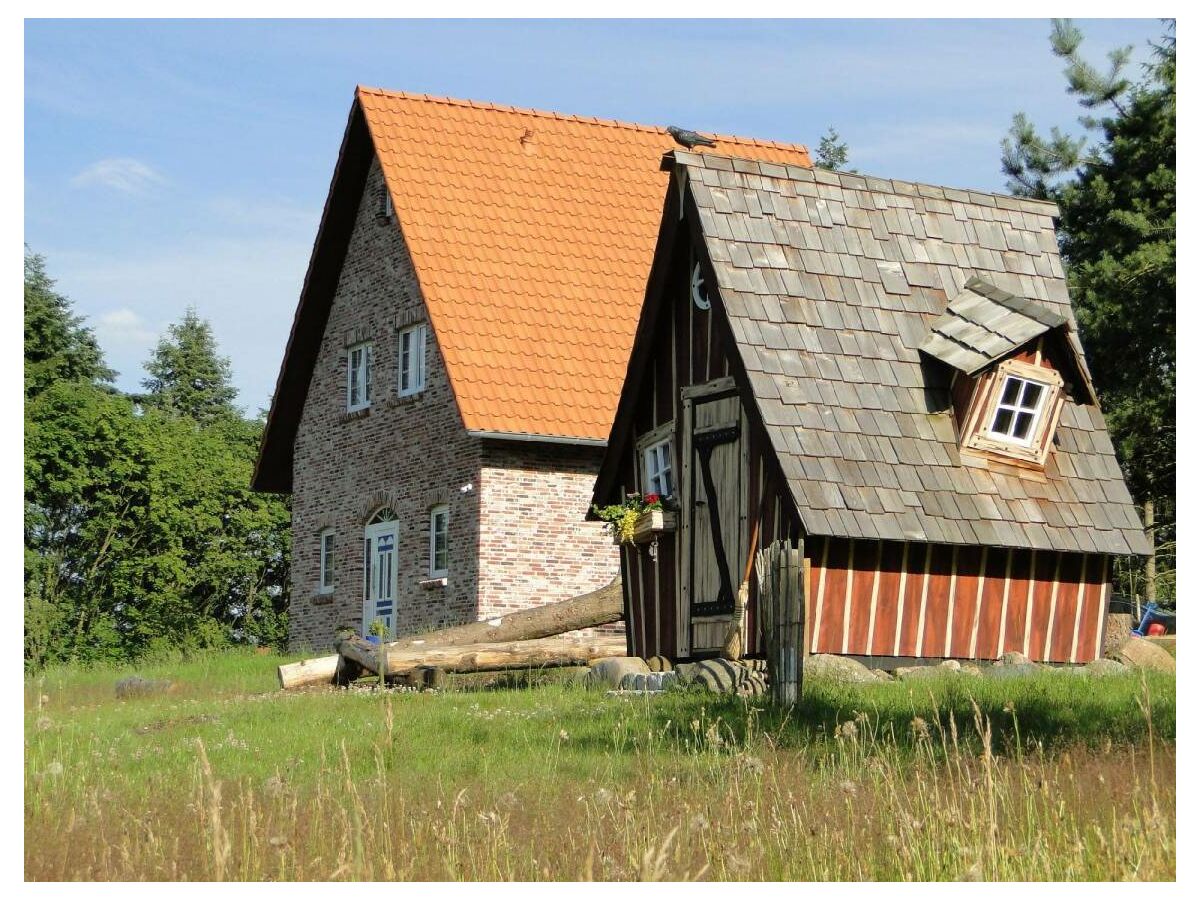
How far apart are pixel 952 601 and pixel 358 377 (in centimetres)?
1491

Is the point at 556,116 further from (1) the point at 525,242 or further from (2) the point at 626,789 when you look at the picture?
(2) the point at 626,789

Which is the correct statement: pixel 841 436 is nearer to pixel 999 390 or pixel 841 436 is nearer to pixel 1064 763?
pixel 999 390

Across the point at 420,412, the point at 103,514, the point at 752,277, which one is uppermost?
the point at 752,277

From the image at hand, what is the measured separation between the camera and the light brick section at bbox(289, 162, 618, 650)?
25.0 m

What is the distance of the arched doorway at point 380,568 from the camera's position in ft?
89.7

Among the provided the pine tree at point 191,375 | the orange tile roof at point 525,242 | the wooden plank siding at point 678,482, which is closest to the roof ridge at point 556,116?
the orange tile roof at point 525,242

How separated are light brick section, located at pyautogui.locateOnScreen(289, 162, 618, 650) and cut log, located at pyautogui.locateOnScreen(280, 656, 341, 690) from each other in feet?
16.3

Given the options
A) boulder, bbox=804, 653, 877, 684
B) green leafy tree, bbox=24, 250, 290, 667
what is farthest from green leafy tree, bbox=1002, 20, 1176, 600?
green leafy tree, bbox=24, 250, 290, 667

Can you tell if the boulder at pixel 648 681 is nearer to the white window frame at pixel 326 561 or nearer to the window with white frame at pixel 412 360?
the window with white frame at pixel 412 360

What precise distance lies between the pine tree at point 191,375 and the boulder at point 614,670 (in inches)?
1462

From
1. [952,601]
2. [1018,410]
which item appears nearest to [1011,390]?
[1018,410]

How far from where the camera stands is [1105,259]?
2689 centimetres

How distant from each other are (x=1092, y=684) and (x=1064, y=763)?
4339 millimetres
